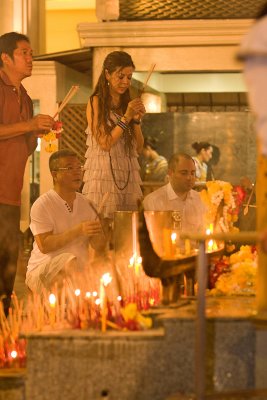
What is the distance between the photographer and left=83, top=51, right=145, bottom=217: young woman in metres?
7.76

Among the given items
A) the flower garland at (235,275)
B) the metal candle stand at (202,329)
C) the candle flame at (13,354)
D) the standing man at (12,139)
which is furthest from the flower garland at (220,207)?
the metal candle stand at (202,329)

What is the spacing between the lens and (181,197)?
328 inches

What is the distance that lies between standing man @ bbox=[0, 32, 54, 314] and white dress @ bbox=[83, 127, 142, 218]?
471 mm

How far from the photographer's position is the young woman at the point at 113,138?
305 inches

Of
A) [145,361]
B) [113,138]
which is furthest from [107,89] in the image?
[145,361]

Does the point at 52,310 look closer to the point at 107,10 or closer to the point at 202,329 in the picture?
the point at 202,329

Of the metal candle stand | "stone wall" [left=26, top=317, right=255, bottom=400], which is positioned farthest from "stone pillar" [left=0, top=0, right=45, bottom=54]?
the metal candle stand

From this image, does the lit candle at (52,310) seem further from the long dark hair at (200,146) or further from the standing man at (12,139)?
the long dark hair at (200,146)

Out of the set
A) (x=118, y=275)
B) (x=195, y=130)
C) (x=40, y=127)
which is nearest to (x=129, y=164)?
(x=40, y=127)

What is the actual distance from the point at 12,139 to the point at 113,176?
30.9 inches

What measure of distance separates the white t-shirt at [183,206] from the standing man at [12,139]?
107cm

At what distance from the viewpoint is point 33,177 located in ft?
53.6

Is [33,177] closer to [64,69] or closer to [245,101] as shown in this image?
[64,69]

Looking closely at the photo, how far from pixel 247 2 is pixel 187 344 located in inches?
365
